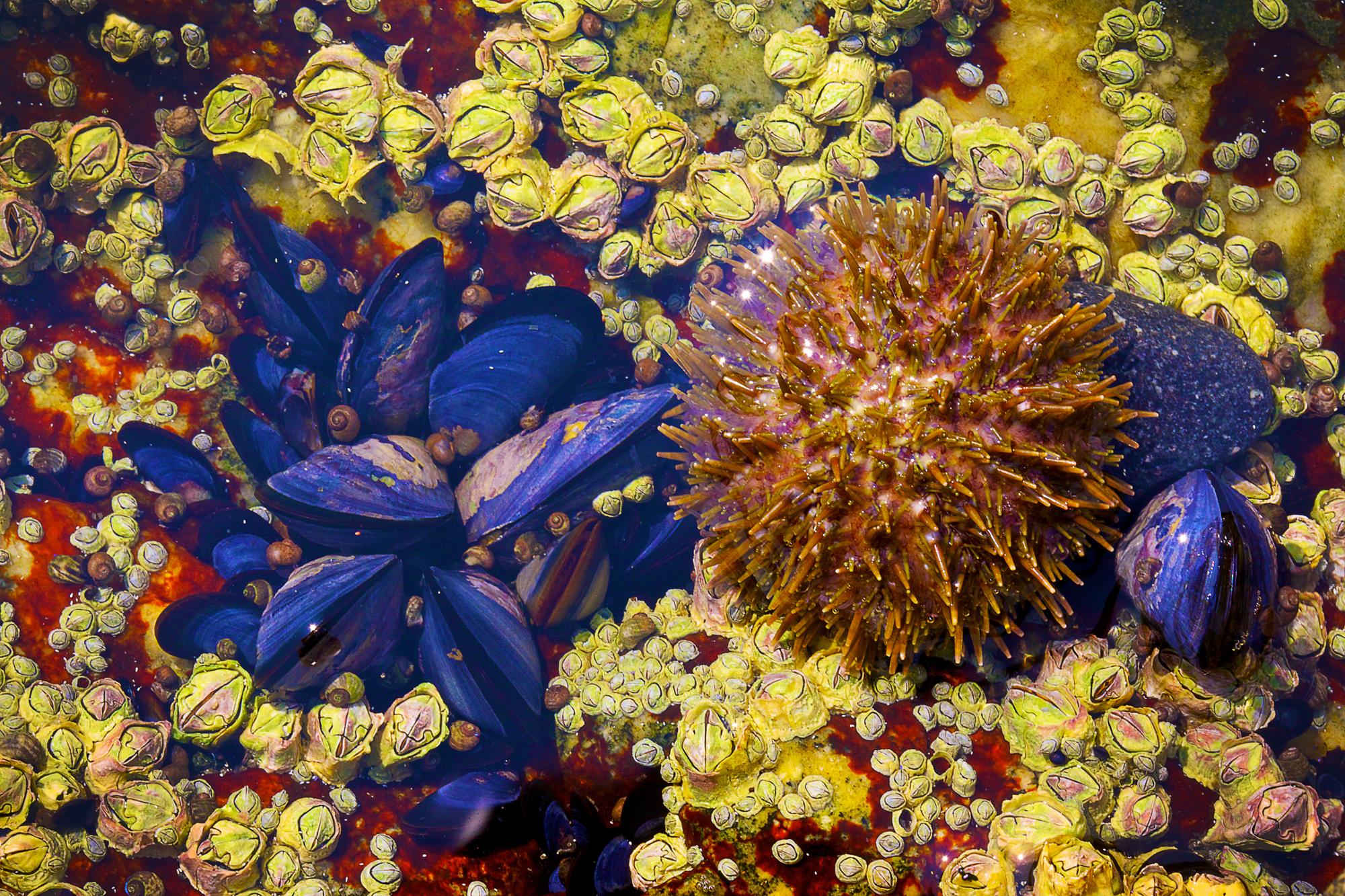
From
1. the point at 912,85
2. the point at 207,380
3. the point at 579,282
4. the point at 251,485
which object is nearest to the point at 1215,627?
the point at 912,85

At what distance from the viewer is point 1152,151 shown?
3.21 meters

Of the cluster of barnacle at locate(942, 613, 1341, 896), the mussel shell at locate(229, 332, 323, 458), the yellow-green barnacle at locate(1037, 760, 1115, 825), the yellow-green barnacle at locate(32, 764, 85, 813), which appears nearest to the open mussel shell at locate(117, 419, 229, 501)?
the mussel shell at locate(229, 332, 323, 458)

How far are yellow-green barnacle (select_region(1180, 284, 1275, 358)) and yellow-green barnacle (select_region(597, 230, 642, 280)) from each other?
2333mm

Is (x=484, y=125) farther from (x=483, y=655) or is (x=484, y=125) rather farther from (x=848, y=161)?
(x=483, y=655)

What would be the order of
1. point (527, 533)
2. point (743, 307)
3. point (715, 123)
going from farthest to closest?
1. point (715, 123)
2. point (527, 533)
3. point (743, 307)

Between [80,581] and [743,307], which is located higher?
[743,307]

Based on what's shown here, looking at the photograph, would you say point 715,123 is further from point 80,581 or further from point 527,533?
point 80,581

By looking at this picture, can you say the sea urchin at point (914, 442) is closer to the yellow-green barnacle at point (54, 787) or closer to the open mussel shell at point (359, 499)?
the open mussel shell at point (359, 499)

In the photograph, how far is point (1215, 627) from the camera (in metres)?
2.68

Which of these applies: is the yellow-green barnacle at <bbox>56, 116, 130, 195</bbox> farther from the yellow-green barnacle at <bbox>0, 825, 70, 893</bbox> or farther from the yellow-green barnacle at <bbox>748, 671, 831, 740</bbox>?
the yellow-green barnacle at <bbox>748, 671, 831, 740</bbox>

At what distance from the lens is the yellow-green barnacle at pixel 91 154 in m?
3.55

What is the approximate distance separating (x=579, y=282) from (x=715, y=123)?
0.98 metres

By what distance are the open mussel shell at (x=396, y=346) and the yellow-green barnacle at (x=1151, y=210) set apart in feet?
9.83

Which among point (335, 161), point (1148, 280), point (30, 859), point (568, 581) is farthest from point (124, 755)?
point (1148, 280)
